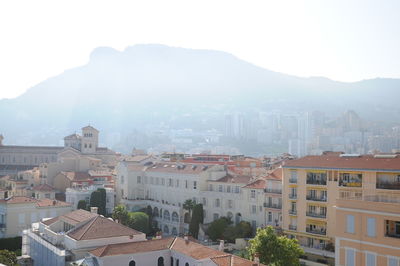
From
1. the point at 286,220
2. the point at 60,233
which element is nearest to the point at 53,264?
the point at 60,233

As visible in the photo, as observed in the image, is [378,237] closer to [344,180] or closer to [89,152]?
[344,180]

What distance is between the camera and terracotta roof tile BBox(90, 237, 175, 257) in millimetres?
36634

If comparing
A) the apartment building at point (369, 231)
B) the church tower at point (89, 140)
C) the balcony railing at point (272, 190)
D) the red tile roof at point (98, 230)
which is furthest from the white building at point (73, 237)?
the church tower at point (89, 140)

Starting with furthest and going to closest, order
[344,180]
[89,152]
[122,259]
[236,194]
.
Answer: [89,152] → [236,194] → [344,180] → [122,259]

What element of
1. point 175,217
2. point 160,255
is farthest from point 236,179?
point 160,255

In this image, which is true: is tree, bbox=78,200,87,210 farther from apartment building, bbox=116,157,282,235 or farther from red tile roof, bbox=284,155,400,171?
red tile roof, bbox=284,155,400,171

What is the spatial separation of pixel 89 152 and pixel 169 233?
2120 inches

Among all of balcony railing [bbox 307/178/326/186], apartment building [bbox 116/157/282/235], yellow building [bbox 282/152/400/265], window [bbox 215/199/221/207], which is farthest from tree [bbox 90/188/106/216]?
balcony railing [bbox 307/178/326/186]

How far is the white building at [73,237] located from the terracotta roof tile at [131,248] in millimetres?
1720

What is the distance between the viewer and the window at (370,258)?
24036 mm

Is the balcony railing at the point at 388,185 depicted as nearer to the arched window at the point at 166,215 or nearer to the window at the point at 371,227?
the window at the point at 371,227

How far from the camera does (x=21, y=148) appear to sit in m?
122

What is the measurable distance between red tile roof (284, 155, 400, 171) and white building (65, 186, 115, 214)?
3352 cm

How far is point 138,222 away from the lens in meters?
63.0
